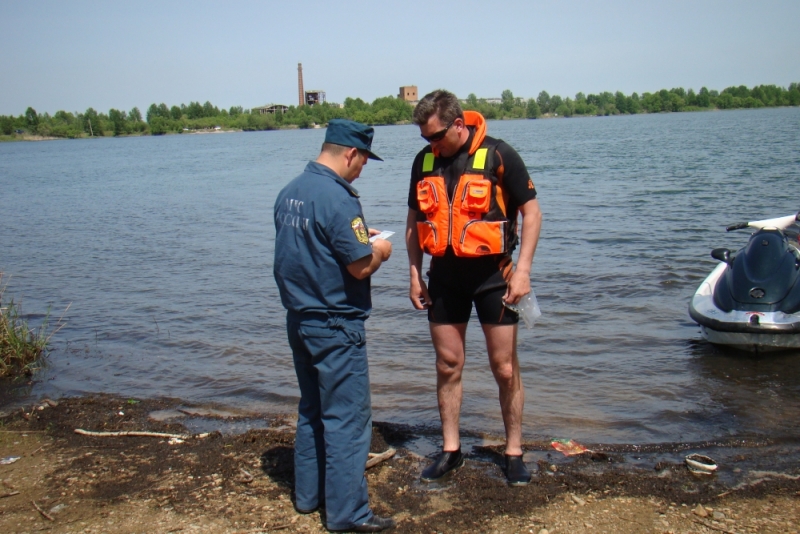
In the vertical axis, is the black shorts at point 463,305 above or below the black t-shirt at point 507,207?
below

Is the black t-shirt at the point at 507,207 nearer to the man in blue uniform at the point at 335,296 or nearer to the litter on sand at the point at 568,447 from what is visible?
the man in blue uniform at the point at 335,296

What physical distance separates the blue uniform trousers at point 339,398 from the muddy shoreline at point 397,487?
9.8 inches

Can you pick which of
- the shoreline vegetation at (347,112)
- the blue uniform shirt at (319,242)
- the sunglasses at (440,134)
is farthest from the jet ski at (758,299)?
the shoreline vegetation at (347,112)

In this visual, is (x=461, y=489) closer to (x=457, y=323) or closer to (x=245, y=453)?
(x=457, y=323)

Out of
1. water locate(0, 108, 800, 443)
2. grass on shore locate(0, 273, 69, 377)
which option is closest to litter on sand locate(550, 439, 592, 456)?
water locate(0, 108, 800, 443)

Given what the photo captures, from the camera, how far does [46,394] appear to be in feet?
22.5

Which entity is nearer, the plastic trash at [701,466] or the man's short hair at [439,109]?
the man's short hair at [439,109]

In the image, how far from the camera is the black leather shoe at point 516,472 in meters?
4.26

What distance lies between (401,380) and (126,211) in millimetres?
18647

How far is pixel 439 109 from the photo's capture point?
12.9ft

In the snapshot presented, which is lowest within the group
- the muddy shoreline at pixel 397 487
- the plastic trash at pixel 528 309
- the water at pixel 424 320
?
the water at pixel 424 320

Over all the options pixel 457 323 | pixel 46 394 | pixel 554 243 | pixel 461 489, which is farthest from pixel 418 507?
pixel 554 243

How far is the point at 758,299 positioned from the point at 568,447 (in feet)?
12.5

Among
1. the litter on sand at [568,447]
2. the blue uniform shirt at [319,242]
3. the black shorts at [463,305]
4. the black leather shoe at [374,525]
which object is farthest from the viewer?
the litter on sand at [568,447]
